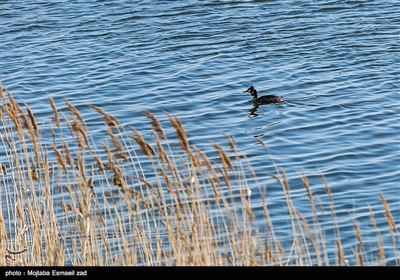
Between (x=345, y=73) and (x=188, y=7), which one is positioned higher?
(x=188, y=7)

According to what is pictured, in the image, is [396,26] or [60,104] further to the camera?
[396,26]

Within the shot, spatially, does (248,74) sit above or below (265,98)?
above

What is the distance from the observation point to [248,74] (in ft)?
44.7

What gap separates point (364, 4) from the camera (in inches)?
686

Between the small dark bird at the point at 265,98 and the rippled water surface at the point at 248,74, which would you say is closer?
the rippled water surface at the point at 248,74

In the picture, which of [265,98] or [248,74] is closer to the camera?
[265,98]

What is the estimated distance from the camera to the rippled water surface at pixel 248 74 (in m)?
9.49

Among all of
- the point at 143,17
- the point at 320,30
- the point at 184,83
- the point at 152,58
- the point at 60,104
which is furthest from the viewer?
the point at 143,17

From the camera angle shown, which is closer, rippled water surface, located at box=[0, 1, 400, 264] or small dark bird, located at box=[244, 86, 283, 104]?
rippled water surface, located at box=[0, 1, 400, 264]

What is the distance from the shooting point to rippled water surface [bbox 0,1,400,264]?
9492 mm
